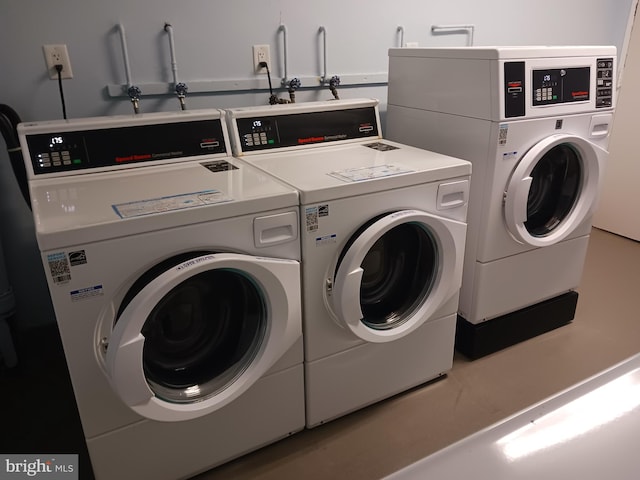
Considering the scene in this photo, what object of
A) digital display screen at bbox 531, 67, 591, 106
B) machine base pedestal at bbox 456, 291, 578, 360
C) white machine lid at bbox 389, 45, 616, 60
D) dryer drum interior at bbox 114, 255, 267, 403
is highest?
white machine lid at bbox 389, 45, 616, 60

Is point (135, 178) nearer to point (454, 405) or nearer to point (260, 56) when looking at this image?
point (260, 56)

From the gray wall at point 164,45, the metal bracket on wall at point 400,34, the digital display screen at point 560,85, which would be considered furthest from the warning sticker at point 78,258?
the metal bracket on wall at point 400,34

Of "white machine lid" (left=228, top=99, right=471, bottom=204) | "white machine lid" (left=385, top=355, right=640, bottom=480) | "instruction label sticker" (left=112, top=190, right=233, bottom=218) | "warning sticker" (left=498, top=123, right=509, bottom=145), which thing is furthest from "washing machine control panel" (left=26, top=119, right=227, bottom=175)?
"white machine lid" (left=385, top=355, right=640, bottom=480)

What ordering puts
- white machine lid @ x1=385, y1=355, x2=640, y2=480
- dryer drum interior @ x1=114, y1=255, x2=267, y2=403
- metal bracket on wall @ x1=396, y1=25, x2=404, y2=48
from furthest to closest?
metal bracket on wall @ x1=396, y1=25, x2=404, y2=48
dryer drum interior @ x1=114, y1=255, x2=267, y2=403
white machine lid @ x1=385, y1=355, x2=640, y2=480

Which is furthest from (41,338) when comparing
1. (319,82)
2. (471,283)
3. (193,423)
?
(471,283)

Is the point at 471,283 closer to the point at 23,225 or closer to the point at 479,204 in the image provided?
the point at 479,204

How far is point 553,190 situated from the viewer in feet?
7.31

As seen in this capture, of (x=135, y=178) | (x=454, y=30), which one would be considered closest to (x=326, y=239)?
(x=135, y=178)

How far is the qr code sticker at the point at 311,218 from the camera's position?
1462 mm

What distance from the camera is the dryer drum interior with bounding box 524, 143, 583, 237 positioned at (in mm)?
2162

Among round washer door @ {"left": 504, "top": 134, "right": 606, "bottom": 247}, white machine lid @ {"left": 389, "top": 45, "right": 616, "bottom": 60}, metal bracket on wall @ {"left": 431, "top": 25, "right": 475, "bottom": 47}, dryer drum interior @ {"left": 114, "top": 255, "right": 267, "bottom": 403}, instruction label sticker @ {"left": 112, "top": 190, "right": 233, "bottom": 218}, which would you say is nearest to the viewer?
instruction label sticker @ {"left": 112, "top": 190, "right": 233, "bottom": 218}

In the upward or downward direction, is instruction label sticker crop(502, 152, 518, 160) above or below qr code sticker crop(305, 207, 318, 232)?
above

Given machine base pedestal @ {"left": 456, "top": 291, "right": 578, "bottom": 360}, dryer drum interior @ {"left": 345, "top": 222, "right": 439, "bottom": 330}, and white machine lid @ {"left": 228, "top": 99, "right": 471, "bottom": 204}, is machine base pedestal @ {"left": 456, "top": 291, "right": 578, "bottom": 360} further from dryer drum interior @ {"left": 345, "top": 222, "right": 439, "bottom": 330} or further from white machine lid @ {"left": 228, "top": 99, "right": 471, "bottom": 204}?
white machine lid @ {"left": 228, "top": 99, "right": 471, "bottom": 204}

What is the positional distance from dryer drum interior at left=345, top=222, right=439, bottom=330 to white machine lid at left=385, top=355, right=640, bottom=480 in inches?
40.7
